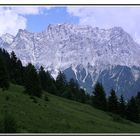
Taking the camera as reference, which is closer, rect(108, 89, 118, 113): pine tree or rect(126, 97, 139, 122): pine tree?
rect(126, 97, 139, 122): pine tree

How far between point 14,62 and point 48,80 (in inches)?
494

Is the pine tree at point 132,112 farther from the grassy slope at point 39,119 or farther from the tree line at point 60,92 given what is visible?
the grassy slope at point 39,119

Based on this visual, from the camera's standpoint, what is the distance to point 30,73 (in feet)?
246

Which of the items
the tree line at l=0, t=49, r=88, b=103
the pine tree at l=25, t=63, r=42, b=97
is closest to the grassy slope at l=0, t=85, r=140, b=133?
the tree line at l=0, t=49, r=88, b=103

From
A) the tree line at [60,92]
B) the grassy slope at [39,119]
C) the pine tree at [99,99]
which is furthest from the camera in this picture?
the pine tree at [99,99]

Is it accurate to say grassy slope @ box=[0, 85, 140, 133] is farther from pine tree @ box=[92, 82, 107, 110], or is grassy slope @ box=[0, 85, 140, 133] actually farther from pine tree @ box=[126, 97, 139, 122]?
pine tree @ box=[92, 82, 107, 110]

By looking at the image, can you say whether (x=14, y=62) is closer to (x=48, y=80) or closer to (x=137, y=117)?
(x=48, y=80)

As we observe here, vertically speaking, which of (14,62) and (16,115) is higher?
(14,62)

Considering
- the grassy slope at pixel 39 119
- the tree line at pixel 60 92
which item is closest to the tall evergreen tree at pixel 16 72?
the tree line at pixel 60 92

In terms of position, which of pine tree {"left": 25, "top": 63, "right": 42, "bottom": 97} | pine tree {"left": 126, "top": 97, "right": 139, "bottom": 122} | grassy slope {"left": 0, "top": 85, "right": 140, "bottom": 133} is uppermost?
pine tree {"left": 25, "top": 63, "right": 42, "bottom": 97}

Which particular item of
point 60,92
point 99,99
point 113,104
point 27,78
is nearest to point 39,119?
point 27,78

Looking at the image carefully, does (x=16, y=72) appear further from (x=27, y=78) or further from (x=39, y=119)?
(x=39, y=119)

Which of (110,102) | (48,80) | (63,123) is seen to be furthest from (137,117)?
(63,123)
